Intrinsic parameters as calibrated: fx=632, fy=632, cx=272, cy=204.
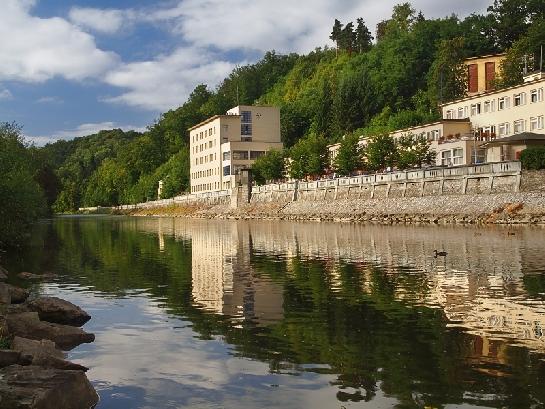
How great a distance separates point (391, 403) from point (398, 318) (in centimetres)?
819

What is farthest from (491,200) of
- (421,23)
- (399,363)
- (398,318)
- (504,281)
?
(421,23)

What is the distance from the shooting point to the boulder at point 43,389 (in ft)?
37.3

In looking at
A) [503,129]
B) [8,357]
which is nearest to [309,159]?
[503,129]

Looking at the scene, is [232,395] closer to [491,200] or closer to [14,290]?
[14,290]

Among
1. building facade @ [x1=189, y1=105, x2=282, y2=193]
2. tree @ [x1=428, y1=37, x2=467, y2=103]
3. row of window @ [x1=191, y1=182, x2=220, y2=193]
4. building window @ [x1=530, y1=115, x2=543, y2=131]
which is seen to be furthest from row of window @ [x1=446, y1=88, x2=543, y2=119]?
row of window @ [x1=191, y1=182, x2=220, y2=193]

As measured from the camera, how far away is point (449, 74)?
125 meters

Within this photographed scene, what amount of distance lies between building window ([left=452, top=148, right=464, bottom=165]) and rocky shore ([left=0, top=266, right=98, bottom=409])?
75304 mm

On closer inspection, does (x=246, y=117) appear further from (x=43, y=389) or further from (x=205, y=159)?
(x=43, y=389)

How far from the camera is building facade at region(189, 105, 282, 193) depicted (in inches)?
5640

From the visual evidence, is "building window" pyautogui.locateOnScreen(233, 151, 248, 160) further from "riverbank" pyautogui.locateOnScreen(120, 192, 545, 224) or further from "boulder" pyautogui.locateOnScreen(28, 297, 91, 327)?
"boulder" pyautogui.locateOnScreen(28, 297, 91, 327)

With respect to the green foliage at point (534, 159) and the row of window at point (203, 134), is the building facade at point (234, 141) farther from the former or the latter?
the green foliage at point (534, 159)

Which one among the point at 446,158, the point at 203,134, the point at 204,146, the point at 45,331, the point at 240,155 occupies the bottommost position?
the point at 45,331

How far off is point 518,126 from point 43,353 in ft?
265

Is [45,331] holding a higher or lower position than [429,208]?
lower
